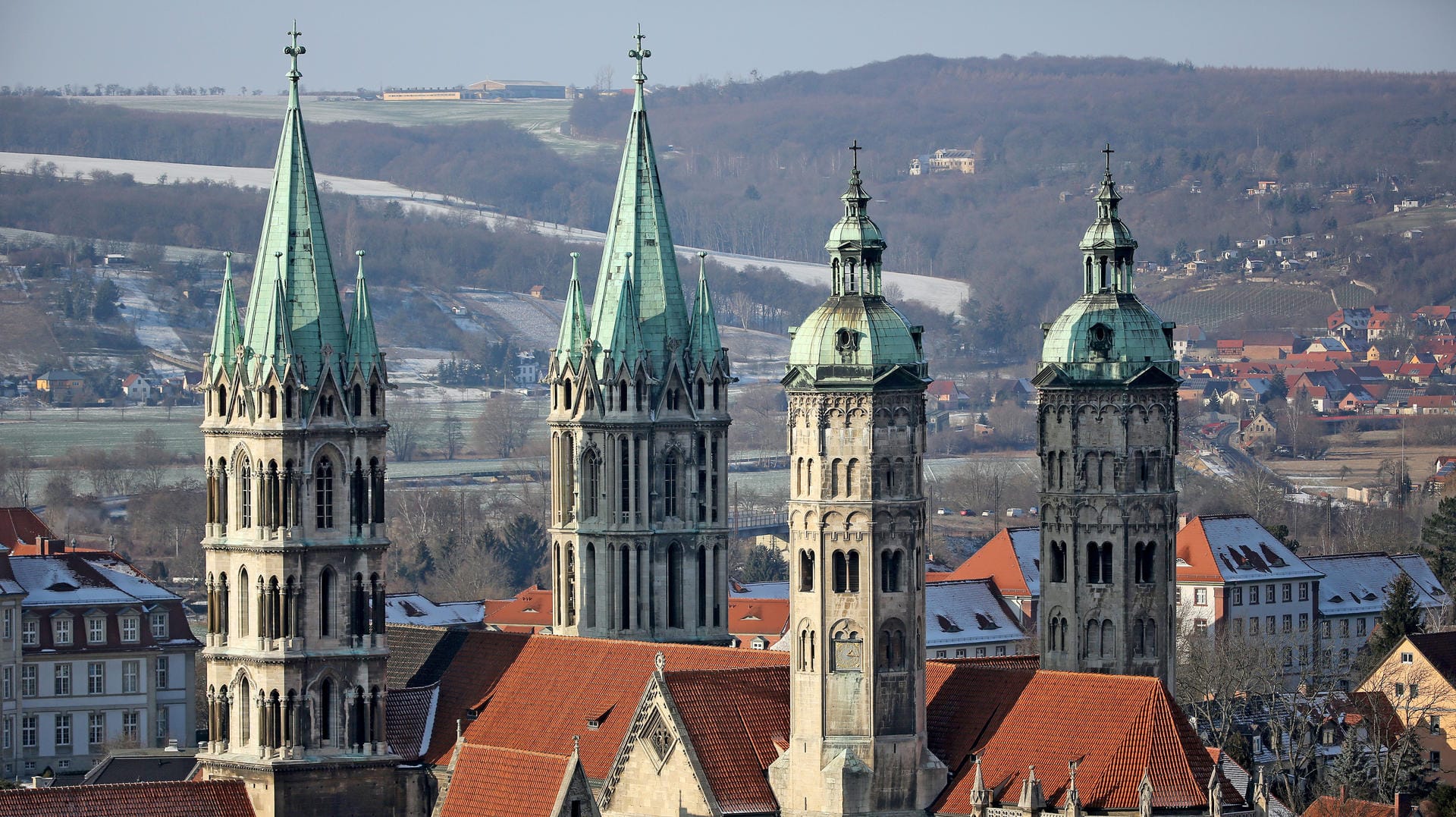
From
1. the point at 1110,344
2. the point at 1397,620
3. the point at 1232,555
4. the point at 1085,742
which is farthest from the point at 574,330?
the point at 1232,555

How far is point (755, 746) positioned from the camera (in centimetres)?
8988

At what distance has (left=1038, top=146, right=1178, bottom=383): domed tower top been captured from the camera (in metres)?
97.4

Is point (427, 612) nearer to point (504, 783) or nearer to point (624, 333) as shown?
point (624, 333)

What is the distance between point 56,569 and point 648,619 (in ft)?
137

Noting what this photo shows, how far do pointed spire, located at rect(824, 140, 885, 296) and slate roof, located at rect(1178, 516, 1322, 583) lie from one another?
225 ft

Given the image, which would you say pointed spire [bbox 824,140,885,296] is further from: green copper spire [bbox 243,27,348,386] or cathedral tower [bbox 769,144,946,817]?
green copper spire [bbox 243,27,348,386]

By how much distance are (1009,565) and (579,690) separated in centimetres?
6629

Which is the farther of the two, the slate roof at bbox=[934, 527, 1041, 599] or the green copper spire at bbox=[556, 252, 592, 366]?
the slate roof at bbox=[934, 527, 1041, 599]

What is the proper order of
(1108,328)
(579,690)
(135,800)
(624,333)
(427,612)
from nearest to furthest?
(135,800)
(579,690)
(1108,328)
(624,333)
(427,612)

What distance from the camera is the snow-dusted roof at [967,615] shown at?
147250mm

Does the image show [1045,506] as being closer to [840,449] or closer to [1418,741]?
[840,449]

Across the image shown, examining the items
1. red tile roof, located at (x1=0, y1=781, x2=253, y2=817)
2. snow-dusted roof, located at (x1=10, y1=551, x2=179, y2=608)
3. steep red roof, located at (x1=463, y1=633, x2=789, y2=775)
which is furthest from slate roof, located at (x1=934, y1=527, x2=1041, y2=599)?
red tile roof, located at (x1=0, y1=781, x2=253, y2=817)

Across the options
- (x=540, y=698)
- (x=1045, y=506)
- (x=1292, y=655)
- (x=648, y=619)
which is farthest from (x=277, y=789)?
(x=1292, y=655)

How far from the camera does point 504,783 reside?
9306cm
